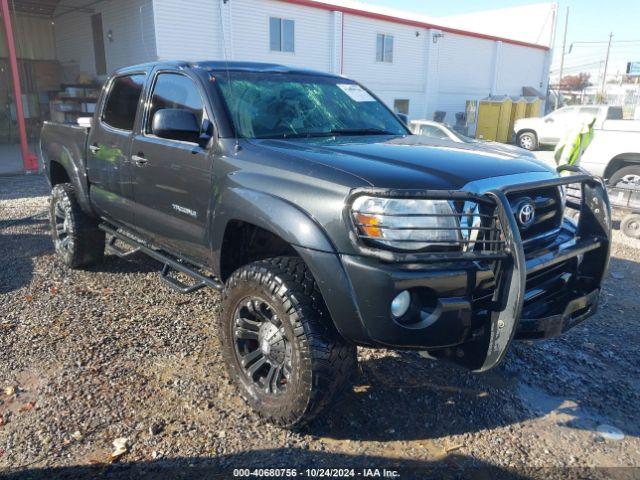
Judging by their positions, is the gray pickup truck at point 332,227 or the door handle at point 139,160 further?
the door handle at point 139,160

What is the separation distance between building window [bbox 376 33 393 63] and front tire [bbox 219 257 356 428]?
21086 mm

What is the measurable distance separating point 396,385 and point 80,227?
3.40 meters

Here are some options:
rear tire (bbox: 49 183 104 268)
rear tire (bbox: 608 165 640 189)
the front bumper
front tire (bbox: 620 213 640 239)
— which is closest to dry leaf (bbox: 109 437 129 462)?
the front bumper

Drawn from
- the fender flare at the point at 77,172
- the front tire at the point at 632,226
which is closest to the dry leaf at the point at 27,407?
the fender flare at the point at 77,172

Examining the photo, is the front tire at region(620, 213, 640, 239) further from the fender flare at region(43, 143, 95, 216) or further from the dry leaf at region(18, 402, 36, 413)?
the dry leaf at region(18, 402, 36, 413)

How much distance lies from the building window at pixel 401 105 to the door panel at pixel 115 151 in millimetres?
20424

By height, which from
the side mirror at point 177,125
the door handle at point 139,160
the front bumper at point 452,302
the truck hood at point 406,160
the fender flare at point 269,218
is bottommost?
the front bumper at point 452,302

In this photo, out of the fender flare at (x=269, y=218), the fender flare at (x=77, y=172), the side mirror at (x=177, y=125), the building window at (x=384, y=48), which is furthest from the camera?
the building window at (x=384, y=48)

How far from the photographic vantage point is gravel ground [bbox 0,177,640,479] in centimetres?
259

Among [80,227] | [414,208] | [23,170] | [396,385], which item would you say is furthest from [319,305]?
[23,170]

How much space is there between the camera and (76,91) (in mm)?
18266

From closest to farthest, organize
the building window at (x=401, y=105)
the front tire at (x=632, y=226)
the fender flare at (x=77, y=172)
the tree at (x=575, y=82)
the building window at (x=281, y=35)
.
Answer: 1. the fender flare at (x=77, y=172)
2. the front tire at (x=632, y=226)
3. the building window at (x=281, y=35)
4. the building window at (x=401, y=105)
5. the tree at (x=575, y=82)

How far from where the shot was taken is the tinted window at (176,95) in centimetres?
343

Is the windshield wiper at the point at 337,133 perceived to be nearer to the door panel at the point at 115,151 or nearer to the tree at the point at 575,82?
the door panel at the point at 115,151
